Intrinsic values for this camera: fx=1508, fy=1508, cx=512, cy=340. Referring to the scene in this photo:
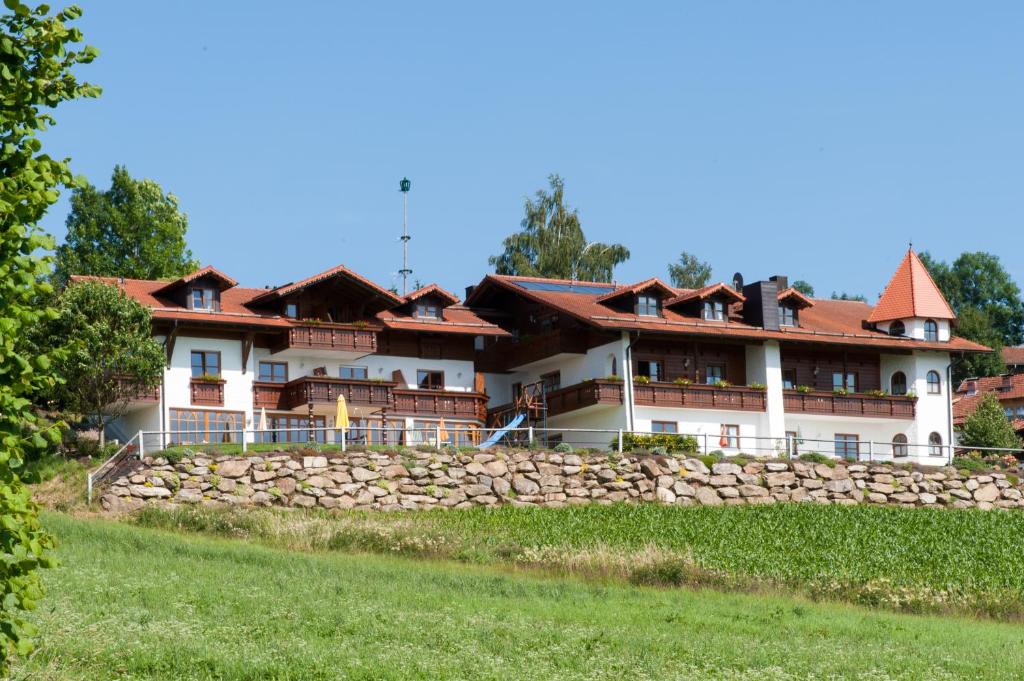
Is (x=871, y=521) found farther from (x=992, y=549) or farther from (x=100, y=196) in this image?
(x=100, y=196)

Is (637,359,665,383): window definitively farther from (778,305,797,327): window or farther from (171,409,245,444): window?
(171,409,245,444): window

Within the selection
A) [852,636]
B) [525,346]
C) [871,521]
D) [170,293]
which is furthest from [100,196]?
[852,636]

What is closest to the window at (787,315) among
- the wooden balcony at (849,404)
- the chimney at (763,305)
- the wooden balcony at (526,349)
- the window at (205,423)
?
the chimney at (763,305)

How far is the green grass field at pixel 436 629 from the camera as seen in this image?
17.5m

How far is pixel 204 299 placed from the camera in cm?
4956

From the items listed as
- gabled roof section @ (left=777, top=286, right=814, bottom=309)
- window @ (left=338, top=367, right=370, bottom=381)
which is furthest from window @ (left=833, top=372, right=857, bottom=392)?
window @ (left=338, top=367, right=370, bottom=381)

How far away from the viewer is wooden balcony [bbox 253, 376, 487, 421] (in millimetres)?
49397

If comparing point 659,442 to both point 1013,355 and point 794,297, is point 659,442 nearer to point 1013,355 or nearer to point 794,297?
point 794,297

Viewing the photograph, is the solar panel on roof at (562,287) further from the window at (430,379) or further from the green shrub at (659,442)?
the green shrub at (659,442)

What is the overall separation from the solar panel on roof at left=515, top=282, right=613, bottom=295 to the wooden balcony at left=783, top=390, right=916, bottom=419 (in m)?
9.02

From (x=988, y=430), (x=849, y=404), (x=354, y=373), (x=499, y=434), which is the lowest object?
(x=499, y=434)

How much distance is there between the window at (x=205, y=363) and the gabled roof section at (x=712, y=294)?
1668cm

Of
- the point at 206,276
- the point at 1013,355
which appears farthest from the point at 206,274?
the point at 1013,355

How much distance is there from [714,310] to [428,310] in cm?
1053
